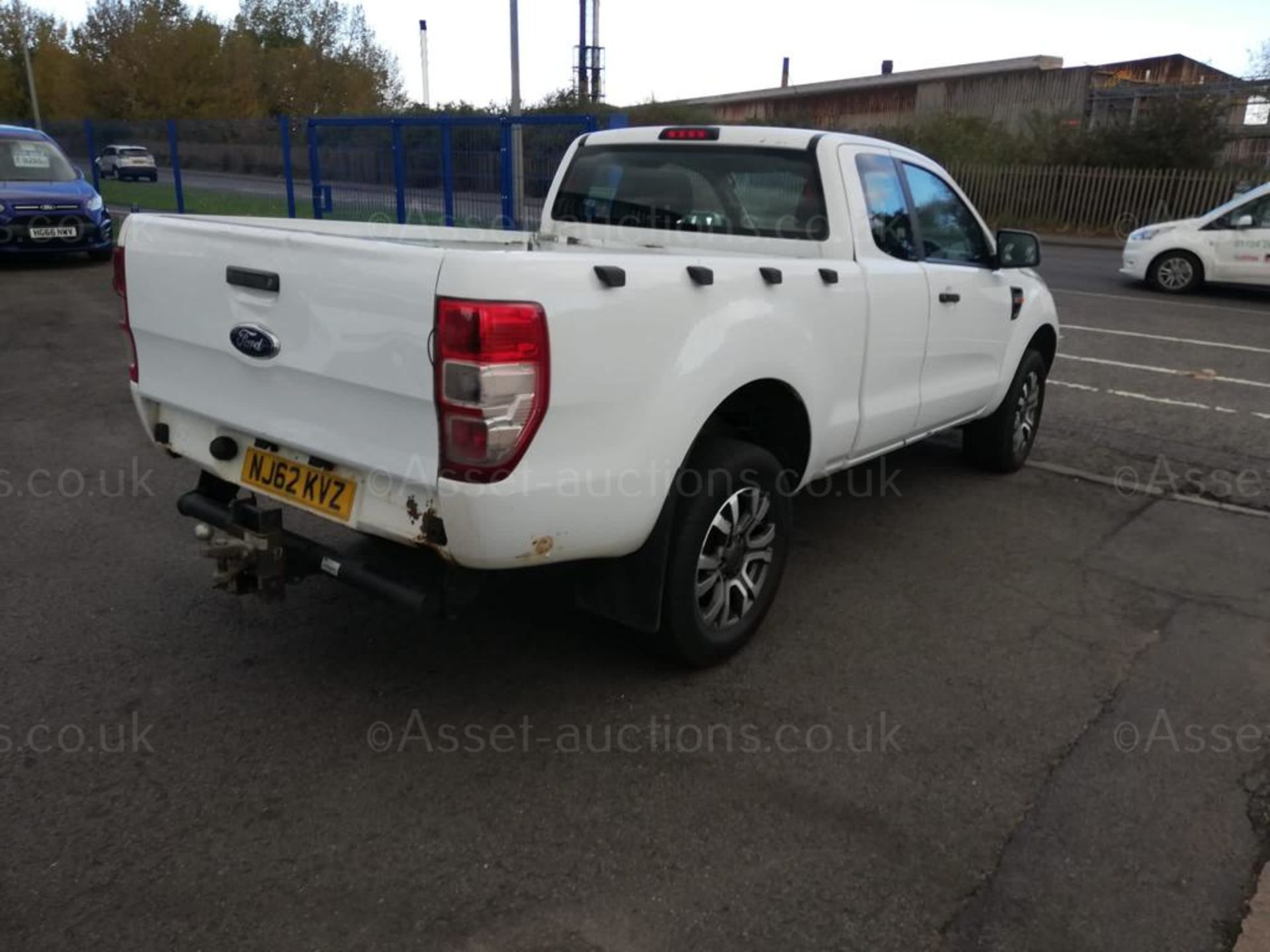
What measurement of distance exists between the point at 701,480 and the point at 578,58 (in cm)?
4391

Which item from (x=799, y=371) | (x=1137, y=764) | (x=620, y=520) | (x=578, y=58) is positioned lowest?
(x=1137, y=764)

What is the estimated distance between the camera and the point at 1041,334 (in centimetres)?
615

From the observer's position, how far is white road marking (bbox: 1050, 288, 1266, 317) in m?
13.3

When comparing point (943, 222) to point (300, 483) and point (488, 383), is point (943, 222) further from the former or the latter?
point (300, 483)

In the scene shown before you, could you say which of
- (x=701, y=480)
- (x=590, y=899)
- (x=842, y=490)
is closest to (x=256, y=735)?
(x=590, y=899)

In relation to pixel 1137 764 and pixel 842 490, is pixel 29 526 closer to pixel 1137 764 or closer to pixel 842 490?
pixel 842 490

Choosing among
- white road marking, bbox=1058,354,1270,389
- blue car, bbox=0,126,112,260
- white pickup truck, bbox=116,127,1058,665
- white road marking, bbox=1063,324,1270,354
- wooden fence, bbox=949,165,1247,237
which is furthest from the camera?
wooden fence, bbox=949,165,1247,237

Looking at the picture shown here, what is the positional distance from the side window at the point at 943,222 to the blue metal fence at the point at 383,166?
641cm

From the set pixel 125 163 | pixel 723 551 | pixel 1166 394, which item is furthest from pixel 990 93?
pixel 723 551

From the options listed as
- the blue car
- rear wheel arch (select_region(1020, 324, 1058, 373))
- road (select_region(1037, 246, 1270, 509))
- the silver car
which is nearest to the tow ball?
rear wheel arch (select_region(1020, 324, 1058, 373))

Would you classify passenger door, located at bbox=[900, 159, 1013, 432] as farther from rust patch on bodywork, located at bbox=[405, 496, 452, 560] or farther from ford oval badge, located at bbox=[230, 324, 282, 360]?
ford oval badge, located at bbox=[230, 324, 282, 360]

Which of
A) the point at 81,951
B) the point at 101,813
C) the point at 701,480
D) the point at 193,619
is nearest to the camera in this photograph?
the point at 81,951

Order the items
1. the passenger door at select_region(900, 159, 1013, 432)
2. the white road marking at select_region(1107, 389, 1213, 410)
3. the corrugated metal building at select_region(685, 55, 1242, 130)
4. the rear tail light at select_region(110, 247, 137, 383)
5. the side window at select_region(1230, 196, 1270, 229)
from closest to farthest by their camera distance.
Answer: the rear tail light at select_region(110, 247, 137, 383)
the passenger door at select_region(900, 159, 1013, 432)
the white road marking at select_region(1107, 389, 1213, 410)
the side window at select_region(1230, 196, 1270, 229)
the corrugated metal building at select_region(685, 55, 1242, 130)

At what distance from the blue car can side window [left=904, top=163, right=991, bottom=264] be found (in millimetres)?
11788
